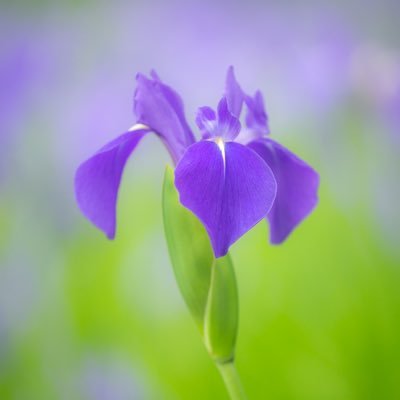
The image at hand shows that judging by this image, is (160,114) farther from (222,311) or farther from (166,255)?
(166,255)

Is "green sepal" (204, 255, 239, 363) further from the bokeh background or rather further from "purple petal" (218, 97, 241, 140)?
the bokeh background

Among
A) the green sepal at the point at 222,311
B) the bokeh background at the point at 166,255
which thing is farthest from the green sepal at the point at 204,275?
the bokeh background at the point at 166,255

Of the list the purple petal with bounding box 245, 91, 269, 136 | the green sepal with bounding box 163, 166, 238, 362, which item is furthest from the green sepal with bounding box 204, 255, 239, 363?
the purple petal with bounding box 245, 91, 269, 136

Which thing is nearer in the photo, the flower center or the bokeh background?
the flower center

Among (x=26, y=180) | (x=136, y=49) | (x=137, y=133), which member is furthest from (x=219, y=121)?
(x=136, y=49)

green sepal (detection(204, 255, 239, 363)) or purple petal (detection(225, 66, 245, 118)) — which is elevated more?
purple petal (detection(225, 66, 245, 118))

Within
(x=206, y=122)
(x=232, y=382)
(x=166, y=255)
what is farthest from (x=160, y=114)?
(x=166, y=255)

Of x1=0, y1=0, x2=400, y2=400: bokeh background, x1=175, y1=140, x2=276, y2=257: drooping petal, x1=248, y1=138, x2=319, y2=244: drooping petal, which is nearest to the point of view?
x1=175, y1=140, x2=276, y2=257: drooping petal

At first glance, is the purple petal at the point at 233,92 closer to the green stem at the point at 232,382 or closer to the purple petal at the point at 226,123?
the purple petal at the point at 226,123
